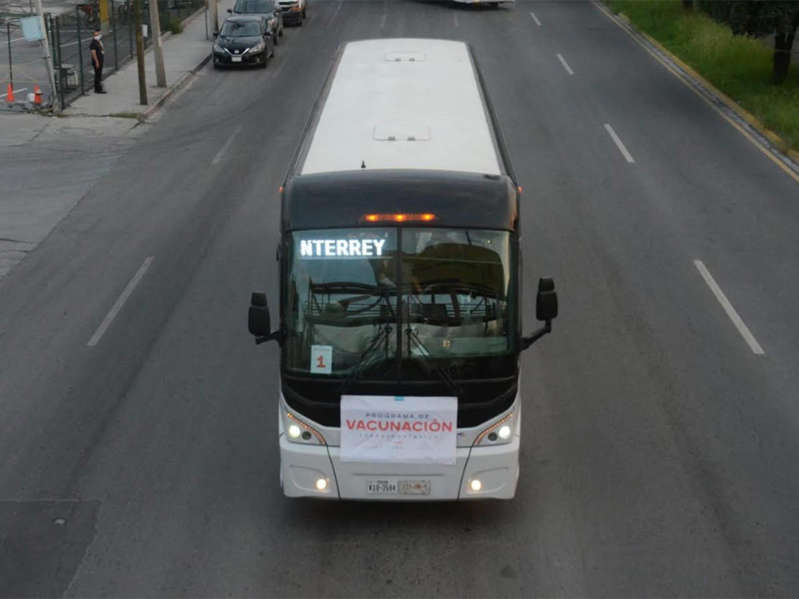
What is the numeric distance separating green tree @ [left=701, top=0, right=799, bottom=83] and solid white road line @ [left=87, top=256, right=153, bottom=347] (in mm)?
16805

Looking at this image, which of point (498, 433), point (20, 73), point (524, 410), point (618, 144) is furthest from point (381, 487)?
point (20, 73)

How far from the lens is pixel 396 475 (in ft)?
34.0

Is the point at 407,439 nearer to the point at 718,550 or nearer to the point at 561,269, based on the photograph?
the point at 718,550

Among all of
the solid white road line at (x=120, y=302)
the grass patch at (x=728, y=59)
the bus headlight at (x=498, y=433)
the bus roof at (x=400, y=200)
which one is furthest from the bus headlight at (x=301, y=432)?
the grass patch at (x=728, y=59)

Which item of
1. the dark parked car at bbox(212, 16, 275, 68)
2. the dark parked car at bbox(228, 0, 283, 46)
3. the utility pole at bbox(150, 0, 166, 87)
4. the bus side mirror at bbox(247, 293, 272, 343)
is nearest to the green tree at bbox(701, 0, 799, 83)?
the dark parked car at bbox(212, 16, 275, 68)

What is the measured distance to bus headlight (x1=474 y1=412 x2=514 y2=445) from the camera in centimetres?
1035

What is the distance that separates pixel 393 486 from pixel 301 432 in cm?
93

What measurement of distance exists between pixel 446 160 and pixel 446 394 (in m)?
2.49

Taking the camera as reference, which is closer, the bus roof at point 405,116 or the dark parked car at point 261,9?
the bus roof at point 405,116

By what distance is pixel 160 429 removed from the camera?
1305 centimetres

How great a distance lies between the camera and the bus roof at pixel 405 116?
11538 mm

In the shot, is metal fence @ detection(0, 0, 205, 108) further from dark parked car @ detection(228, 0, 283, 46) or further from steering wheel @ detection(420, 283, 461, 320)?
steering wheel @ detection(420, 283, 461, 320)

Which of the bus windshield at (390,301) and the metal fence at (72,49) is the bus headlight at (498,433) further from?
the metal fence at (72,49)

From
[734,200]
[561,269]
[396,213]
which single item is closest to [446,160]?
[396,213]
